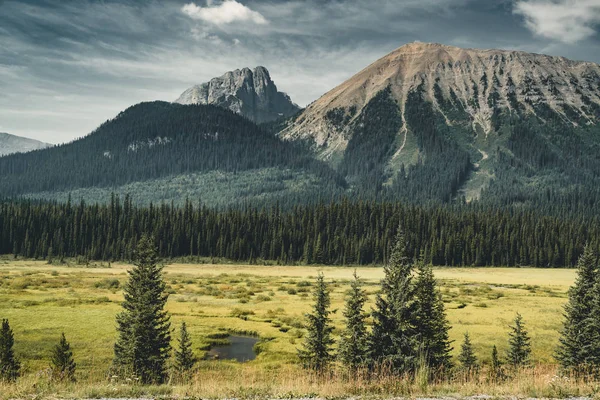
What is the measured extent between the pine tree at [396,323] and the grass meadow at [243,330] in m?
5.05

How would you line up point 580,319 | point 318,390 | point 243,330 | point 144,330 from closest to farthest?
1. point 318,390
2. point 144,330
3. point 580,319
4. point 243,330

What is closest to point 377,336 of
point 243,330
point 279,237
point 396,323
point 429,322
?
point 396,323

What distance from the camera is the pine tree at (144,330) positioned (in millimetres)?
27859

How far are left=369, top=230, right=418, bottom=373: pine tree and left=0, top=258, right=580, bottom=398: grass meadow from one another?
5053mm

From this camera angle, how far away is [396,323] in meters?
25.6

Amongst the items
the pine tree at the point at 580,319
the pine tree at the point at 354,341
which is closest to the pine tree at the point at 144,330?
the pine tree at the point at 354,341

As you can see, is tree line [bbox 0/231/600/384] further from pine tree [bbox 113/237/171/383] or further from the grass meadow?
the grass meadow

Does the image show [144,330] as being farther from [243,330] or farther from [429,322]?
[243,330]

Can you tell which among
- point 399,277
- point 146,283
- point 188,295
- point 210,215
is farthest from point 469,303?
point 210,215

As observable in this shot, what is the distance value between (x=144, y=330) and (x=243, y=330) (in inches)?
774

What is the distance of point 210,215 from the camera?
576 feet

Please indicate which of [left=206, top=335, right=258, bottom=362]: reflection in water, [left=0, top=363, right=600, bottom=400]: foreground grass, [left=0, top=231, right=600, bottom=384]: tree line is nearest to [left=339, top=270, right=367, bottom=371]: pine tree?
[left=0, top=231, right=600, bottom=384]: tree line

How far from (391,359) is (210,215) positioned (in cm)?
15589

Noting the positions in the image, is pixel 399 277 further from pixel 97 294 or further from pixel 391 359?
pixel 97 294
